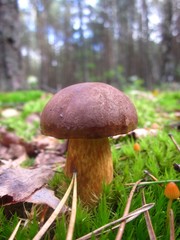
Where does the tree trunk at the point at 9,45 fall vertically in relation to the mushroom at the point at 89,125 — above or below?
above

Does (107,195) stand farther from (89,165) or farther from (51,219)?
(51,219)

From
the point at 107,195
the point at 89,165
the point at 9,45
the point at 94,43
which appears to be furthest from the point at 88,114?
the point at 94,43

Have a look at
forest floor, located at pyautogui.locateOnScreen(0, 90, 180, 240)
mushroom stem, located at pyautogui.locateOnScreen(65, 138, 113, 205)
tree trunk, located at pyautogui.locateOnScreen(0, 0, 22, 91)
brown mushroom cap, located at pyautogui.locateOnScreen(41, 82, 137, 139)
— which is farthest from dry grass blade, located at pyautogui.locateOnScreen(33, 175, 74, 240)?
tree trunk, located at pyautogui.locateOnScreen(0, 0, 22, 91)

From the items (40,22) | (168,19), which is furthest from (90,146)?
(40,22)

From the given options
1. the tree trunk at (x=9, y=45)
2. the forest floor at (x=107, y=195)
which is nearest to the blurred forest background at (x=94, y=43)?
the tree trunk at (x=9, y=45)

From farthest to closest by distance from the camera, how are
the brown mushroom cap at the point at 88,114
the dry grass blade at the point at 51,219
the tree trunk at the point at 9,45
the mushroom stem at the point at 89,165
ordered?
the tree trunk at the point at 9,45
the mushroom stem at the point at 89,165
the brown mushroom cap at the point at 88,114
the dry grass blade at the point at 51,219

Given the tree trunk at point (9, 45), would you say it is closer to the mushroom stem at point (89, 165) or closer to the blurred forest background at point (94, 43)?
the blurred forest background at point (94, 43)

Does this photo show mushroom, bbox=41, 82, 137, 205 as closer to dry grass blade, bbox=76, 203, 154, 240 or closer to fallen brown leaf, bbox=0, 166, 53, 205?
fallen brown leaf, bbox=0, 166, 53, 205

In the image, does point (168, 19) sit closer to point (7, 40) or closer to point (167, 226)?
point (7, 40)
